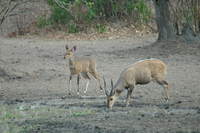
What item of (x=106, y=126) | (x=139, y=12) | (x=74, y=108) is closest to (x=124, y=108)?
(x=74, y=108)

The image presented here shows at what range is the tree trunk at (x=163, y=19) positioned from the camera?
16.9 metres

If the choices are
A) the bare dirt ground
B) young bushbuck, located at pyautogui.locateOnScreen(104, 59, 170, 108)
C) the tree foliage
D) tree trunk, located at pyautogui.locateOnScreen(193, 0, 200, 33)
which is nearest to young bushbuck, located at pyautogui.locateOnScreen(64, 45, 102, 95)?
the bare dirt ground

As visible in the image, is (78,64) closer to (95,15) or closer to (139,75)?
(139,75)

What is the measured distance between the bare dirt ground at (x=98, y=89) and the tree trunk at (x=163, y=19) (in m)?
0.43

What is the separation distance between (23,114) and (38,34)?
1435 cm

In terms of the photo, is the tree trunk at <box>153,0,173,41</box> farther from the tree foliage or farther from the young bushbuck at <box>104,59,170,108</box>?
the young bushbuck at <box>104,59,170,108</box>

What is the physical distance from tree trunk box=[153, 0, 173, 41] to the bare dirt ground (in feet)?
1.40

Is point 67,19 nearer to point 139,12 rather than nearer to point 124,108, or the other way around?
point 139,12

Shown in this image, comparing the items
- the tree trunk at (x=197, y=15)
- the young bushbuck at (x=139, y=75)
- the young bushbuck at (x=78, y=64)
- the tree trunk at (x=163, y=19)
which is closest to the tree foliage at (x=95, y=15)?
the tree trunk at (x=163, y=19)

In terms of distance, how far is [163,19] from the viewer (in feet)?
55.9

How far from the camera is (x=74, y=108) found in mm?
9766

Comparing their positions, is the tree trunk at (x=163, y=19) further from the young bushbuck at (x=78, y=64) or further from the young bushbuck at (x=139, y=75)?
the young bushbuck at (x=139, y=75)

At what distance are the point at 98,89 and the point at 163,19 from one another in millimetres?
5966

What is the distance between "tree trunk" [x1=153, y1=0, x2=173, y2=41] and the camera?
1694 centimetres
